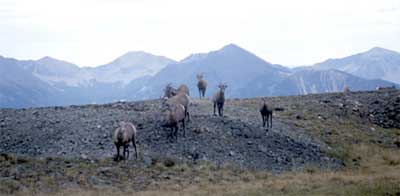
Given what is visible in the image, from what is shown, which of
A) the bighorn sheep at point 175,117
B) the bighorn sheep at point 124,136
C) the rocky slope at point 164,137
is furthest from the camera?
the bighorn sheep at point 175,117

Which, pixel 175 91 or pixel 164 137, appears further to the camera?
pixel 175 91

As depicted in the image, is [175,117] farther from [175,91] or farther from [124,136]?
[175,91]

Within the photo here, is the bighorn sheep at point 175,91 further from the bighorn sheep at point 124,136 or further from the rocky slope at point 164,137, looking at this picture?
the bighorn sheep at point 124,136

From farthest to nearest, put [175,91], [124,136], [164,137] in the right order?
1. [175,91]
2. [164,137]
3. [124,136]

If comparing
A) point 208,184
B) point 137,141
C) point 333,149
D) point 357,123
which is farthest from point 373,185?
point 357,123

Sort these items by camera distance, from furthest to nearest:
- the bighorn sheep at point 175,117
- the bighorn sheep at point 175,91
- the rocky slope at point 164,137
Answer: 1. the bighorn sheep at point 175,91
2. the bighorn sheep at point 175,117
3. the rocky slope at point 164,137

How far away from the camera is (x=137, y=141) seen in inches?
1252

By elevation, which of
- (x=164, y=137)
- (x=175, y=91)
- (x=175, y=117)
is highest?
(x=175, y=91)

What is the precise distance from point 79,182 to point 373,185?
1333 cm

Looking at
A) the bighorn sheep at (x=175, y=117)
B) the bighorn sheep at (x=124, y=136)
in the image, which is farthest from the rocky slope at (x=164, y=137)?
the bighorn sheep at (x=124, y=136)

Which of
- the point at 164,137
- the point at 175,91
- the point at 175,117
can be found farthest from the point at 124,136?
the point at 175,91

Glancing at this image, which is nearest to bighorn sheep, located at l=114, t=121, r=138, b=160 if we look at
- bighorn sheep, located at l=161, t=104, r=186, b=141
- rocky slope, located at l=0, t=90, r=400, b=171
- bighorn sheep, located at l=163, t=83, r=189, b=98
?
rocky slope, located at l=0, t=90, r=400, b=171

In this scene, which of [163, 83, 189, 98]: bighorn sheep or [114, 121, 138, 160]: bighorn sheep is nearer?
[114, 121, 138, 160]: bighorn sheep

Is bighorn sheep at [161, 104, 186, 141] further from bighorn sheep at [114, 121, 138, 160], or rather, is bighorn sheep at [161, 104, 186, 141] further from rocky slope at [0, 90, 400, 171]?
bighorn sheep at [114, 121, 138, 160]
